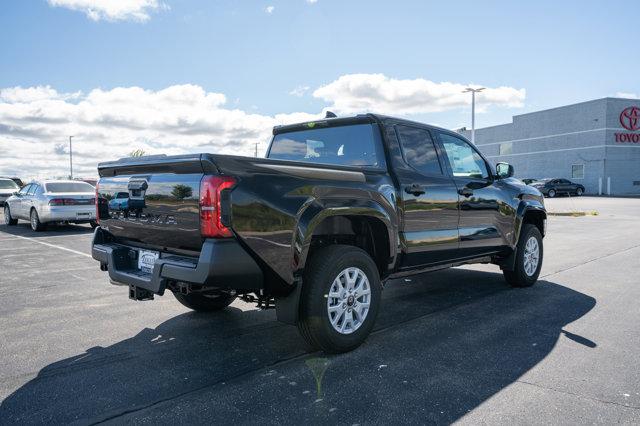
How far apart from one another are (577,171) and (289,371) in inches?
2085

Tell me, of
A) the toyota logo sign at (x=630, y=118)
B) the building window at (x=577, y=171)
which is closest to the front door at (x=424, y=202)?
the toyota logo sign at (x=630, y=118)

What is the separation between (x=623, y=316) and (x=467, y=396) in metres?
2.87

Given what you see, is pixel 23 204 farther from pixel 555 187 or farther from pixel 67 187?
pixel 555 187

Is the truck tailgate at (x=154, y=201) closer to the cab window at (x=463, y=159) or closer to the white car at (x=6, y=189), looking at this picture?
the cab window at (x=463, y=159)

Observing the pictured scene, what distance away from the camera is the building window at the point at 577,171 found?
162ft

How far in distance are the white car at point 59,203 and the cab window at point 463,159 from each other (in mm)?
11058

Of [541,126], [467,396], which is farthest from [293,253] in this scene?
[541,126]

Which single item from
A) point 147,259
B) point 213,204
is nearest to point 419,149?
point 213,204

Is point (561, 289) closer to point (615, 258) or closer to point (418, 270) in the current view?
point (418, 270)

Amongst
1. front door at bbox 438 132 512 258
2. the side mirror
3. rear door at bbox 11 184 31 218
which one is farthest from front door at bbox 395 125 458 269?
rear door at bbox 11 184 31 218

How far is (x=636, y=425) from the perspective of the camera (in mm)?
2865

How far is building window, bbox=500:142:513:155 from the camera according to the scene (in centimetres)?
5713

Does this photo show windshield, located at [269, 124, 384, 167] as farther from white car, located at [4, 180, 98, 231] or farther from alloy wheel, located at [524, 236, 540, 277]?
white car, located at [4, 180, 98, 231]

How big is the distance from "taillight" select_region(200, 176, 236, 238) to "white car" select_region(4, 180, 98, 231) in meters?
11.7
